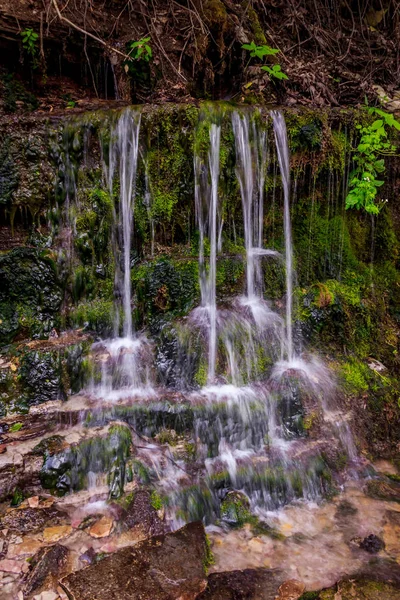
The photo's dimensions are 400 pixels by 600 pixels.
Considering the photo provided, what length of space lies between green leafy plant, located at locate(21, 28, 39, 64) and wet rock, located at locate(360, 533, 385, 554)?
23.7ft

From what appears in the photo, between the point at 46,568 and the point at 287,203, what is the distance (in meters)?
4.74

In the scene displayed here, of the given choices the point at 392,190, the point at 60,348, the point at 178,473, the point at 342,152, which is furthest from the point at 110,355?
the point at 392,190

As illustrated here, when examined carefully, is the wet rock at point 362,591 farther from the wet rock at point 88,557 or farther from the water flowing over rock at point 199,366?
the wet rock at point 88,557

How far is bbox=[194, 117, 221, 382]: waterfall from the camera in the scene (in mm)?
5066

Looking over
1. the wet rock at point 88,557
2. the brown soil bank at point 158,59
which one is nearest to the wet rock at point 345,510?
the wet rock at point 88,557

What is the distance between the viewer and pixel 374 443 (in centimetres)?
441

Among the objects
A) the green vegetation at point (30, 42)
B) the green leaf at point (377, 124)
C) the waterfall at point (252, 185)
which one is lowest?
the waterfall at point (252, 185)

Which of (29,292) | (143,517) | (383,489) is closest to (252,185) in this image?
(29,292)

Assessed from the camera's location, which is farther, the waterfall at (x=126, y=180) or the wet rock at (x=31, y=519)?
the waterfall at (x=126, y=180)

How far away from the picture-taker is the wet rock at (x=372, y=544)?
10.4 ft

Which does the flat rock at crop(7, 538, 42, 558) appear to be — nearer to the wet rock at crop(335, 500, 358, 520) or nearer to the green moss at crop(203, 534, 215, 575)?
the green moss at crop(203, 534, 215, 575)

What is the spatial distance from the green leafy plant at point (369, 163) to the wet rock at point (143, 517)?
4417 millimetres

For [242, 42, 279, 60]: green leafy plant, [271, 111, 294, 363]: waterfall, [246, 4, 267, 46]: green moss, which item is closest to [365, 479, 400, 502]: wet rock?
[271, 111, 294, 363]: waterfall

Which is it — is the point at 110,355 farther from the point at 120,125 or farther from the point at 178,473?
the point at 120,125
